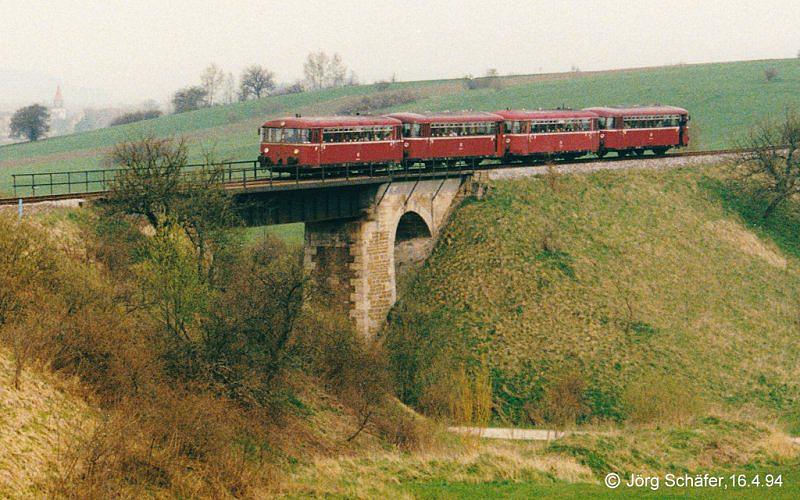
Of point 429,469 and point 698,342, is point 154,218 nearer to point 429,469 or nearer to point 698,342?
point 429,469

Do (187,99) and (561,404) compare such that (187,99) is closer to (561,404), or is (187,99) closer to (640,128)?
(640,128)

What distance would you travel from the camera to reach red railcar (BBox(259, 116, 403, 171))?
4500 centimetres

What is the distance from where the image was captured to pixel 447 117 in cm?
5284

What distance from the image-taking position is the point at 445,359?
148 ft

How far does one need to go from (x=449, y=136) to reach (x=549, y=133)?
8468 mm

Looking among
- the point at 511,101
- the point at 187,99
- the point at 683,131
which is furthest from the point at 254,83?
the point at 683,131

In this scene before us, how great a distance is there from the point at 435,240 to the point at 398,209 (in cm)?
476

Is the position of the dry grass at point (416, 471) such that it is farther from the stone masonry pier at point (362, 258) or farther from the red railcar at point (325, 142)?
the red railcar at point (325, 142)

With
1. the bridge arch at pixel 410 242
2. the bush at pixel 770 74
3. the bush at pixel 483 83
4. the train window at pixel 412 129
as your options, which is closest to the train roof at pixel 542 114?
the train window at pixel 412 129

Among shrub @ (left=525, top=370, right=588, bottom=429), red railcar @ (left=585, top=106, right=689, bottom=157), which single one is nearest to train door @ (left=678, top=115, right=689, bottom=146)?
red railcar @ (left=585, top=106, right=689, bottom=157)

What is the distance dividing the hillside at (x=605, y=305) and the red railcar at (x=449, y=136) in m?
2.65

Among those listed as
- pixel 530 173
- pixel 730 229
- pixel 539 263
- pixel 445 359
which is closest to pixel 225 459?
pixel 445 359

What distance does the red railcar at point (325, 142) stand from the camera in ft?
148

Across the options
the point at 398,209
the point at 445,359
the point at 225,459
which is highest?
the point at 398,209
